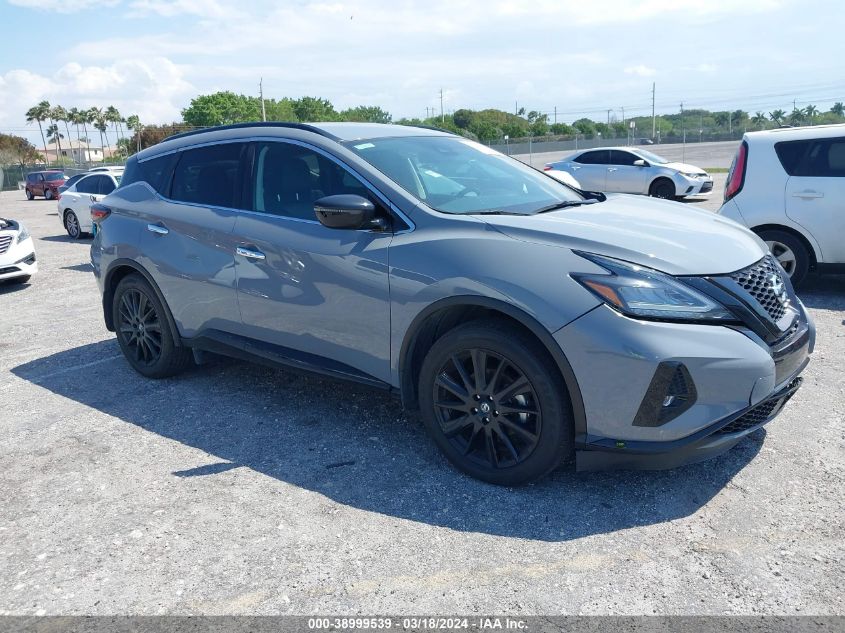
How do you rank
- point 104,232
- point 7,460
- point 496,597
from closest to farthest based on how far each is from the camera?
point 496,597 → point 7,460 → point 104,232

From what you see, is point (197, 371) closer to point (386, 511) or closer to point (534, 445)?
point (386, 511)

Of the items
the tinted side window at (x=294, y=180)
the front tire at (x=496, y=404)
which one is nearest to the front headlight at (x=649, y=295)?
the front tire at (x=496, y=404)

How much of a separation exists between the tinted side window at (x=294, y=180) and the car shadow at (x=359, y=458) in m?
1.08

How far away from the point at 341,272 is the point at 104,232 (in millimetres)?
2684

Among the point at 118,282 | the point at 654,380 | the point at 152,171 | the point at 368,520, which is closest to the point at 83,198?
the point at 118,282

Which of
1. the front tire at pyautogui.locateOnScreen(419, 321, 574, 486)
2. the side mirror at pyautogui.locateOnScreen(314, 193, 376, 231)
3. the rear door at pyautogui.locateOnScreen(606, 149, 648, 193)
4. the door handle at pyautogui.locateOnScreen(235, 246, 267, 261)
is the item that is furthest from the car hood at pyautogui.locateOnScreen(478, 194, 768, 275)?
the rear door at pyautogui.locateOnScreen(606, 149, 648, 193)

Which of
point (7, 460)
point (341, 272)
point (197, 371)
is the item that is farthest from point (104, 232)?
point (341, 272)

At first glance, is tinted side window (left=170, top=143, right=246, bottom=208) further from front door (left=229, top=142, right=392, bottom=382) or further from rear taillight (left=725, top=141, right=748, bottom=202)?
rear taillight (left=725, top=141, right=748, bottom=202)

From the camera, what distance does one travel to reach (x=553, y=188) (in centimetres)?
464

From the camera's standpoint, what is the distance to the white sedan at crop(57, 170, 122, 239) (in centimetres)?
1522

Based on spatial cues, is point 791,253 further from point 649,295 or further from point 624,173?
point 624,173

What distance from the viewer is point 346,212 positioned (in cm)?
371

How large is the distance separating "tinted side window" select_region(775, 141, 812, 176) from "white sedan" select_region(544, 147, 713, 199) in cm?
1097

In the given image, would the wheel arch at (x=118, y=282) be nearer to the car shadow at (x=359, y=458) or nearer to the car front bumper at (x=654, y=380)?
the car shadow at (x=359, y=458)
